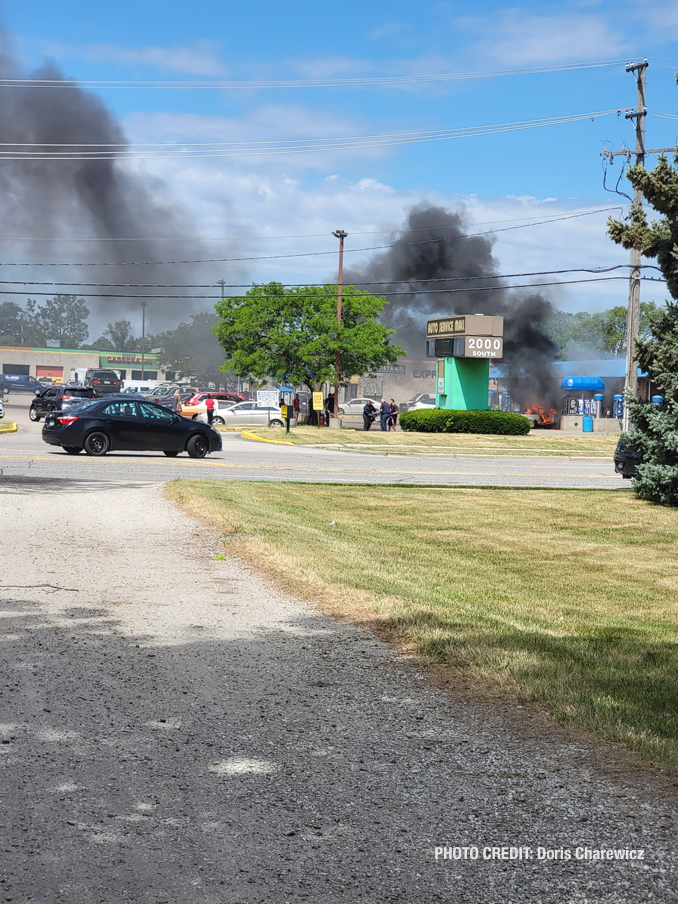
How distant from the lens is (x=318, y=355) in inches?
2069

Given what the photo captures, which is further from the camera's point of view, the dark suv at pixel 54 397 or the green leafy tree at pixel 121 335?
the green leafy tree at pixel 121 335

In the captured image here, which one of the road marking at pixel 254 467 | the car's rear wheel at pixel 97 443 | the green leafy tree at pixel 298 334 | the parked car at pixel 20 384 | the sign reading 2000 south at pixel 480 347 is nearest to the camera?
the road marking at pixel 254 467

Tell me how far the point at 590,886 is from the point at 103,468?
55.2 ft

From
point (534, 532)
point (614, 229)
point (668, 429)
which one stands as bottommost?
point (534, 532)

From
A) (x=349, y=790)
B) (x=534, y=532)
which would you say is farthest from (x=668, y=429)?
(x=349, y=790)

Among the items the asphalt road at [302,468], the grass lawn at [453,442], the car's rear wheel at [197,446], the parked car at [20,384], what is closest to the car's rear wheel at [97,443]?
the asphalt road at [302,468]

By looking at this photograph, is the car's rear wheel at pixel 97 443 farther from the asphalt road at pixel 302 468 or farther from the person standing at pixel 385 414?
the person standing at pixel 385 414

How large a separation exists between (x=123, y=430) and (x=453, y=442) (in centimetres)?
1621

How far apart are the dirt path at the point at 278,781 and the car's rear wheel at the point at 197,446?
54.8 feet

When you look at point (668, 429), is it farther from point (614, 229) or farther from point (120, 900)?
point (120, 900)

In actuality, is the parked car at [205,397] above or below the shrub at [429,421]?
above

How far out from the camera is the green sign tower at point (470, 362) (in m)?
47.8

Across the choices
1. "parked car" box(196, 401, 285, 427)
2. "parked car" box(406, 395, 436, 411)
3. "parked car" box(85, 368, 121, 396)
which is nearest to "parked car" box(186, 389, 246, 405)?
"parked car" box(196, 401, 285, 427)

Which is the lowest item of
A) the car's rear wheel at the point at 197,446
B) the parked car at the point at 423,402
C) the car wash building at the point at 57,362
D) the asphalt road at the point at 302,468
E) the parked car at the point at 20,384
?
the asphalt road at the point at 302,468
